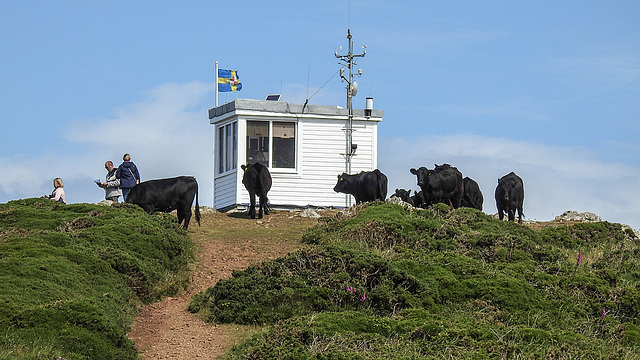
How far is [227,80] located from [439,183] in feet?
31.3

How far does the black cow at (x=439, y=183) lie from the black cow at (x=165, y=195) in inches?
265

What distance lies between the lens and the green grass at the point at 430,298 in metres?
12.8

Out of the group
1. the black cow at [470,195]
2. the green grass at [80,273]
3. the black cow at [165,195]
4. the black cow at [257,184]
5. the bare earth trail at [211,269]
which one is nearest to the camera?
the green grass at [80,273]

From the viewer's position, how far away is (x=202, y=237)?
22.5 metres

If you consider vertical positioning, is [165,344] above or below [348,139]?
below

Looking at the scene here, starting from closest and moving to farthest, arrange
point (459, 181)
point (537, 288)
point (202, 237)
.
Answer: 1. point (537, 288)
2. point (202, 237)
3. point (459, 181)

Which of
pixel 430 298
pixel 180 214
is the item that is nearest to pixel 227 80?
pixel 180 214

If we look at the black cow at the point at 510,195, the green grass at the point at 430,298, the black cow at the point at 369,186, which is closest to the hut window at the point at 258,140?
the black cow at the point at 369,186

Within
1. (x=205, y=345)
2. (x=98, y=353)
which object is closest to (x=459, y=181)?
(x=205, y=345)

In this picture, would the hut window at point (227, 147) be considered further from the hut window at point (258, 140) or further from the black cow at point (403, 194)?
the black cow at point (403, 194)

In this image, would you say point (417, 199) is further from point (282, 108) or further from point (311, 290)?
point (311, 290)

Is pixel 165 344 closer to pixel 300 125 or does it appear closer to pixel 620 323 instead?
pixel 620 323

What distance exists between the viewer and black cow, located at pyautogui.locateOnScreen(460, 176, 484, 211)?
29.2 metres

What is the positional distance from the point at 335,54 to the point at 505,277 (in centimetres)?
1832
